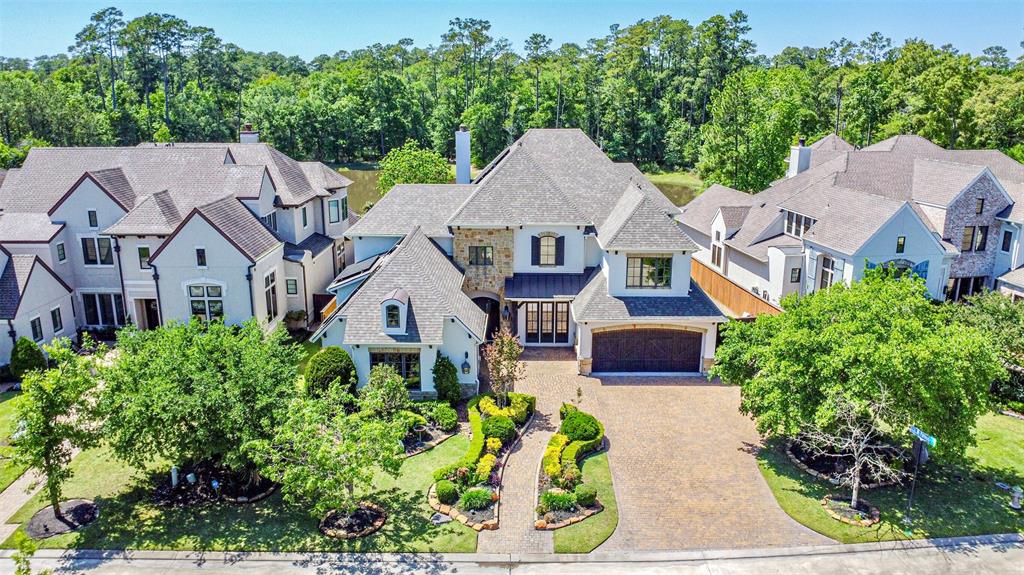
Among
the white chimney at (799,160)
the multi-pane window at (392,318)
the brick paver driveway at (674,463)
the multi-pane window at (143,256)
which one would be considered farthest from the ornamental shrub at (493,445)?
the white chimney at (799,160)

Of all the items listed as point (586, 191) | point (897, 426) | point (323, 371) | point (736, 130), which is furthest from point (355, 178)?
point (897, 426)

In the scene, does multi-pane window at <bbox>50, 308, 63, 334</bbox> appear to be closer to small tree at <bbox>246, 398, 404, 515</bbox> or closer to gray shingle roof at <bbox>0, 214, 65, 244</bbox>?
gray shingle roof at <bbox>0, 214, 65, 244</bbox>

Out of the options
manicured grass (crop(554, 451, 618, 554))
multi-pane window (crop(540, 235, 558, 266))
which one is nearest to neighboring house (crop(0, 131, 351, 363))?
multi-pane window (crop(540, 235, 558, 266))

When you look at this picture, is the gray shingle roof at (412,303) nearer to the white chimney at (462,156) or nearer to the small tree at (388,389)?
the small tree at (388,389)


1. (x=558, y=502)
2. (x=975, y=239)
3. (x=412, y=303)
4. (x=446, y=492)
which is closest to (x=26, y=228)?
(x=412, y=303)

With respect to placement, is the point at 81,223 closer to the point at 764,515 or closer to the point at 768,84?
the point at 764,515

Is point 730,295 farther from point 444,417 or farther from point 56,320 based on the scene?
point 56,320

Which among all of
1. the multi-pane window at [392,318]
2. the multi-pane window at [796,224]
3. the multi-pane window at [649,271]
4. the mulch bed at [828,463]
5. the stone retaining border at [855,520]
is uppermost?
the multi-pane window at [796,224]
